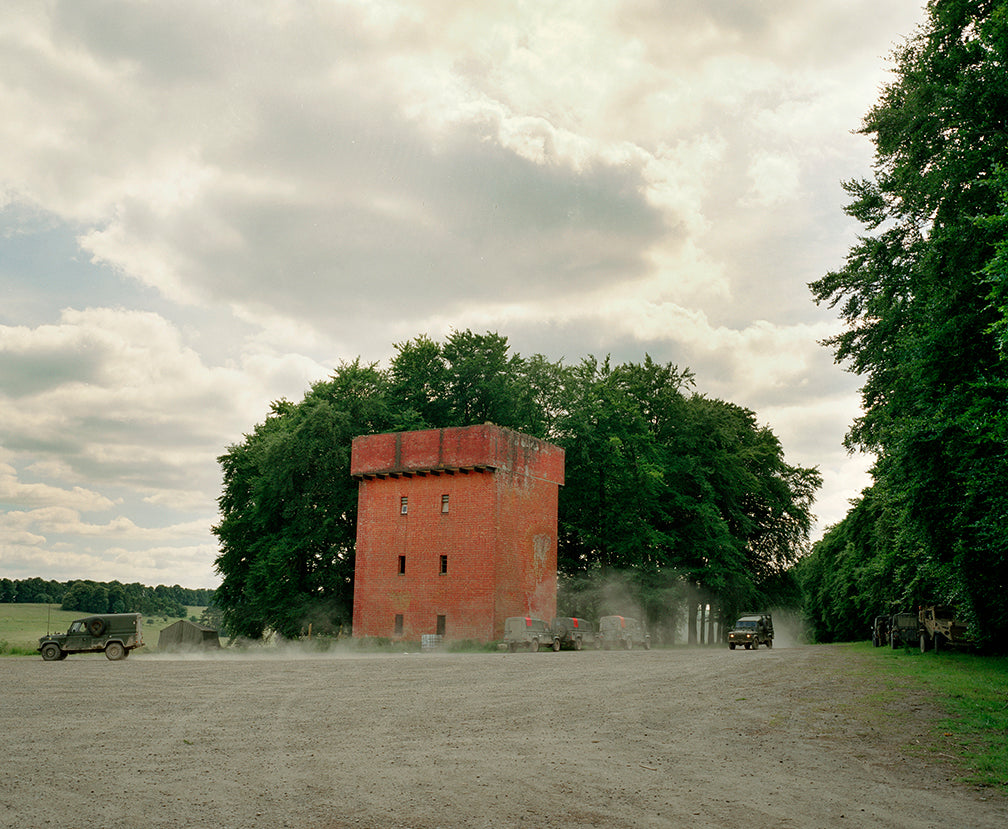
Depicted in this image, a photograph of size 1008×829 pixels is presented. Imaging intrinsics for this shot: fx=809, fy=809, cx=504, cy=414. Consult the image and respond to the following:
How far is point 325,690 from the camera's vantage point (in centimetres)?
1820

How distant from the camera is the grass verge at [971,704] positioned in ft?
32.4

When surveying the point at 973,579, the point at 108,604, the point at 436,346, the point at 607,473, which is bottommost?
the point at 108,604

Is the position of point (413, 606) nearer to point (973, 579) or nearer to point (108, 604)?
point (973, 579)

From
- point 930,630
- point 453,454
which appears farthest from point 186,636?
point 930,630

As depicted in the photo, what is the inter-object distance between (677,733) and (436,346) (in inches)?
1813

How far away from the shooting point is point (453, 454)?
4450 centimetres

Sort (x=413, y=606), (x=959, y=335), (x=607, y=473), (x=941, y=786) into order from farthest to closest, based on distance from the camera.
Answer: (x=607, y=473) < (x=413, y=606) < (x=959, y=335) < (x=941, y=786)

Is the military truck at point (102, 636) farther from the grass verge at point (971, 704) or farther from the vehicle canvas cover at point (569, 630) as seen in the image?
the grass verge at point (971, 704)

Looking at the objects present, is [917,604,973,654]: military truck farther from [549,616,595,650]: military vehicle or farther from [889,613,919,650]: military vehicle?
[549,616,595,650]: military vehicle

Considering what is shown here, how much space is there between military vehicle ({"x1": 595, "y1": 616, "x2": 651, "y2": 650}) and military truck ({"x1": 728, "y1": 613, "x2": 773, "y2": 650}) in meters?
5.43

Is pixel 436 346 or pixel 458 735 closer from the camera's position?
pixel 458 735

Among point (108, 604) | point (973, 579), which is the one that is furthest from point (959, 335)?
point (108, 604)

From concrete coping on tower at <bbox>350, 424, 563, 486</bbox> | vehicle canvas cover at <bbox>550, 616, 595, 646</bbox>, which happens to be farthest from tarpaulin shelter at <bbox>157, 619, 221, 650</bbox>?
vehicle canvas cover at <bbox>550, 616, 595, 646</bbox>

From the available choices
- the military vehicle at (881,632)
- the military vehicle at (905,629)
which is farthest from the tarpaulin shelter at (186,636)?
the military vehicle at (881,632)
